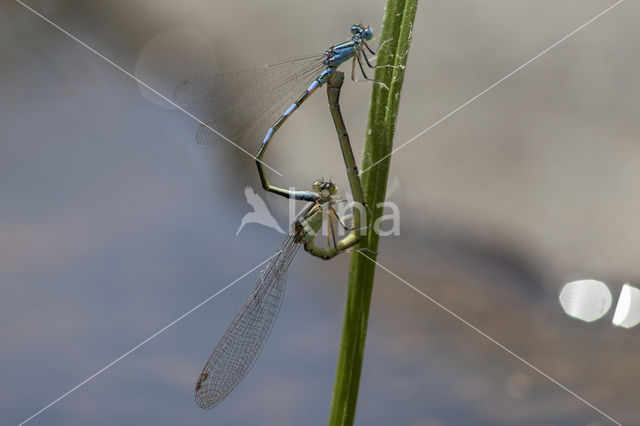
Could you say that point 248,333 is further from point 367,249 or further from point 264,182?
point 367,249

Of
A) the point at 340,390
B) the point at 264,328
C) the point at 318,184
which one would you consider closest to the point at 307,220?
the point at 318,184

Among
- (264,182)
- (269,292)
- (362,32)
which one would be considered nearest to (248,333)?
(269,292)

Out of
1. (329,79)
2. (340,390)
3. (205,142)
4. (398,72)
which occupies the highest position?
(329,79)

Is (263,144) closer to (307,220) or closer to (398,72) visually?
(307,220)

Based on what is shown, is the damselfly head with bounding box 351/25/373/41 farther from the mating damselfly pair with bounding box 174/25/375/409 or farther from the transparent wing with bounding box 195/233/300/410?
the transparent wing with bounding box 195/233/300/410

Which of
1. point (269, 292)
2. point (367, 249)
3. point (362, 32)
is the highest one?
point (362, 32)

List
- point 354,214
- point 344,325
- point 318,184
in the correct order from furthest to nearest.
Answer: point 318,184 → point 354,214 → point 344,325

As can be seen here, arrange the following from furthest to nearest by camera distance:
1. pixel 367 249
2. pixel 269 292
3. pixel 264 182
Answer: pixel 269 292 < pixel 264 182 < pixel 367 249
